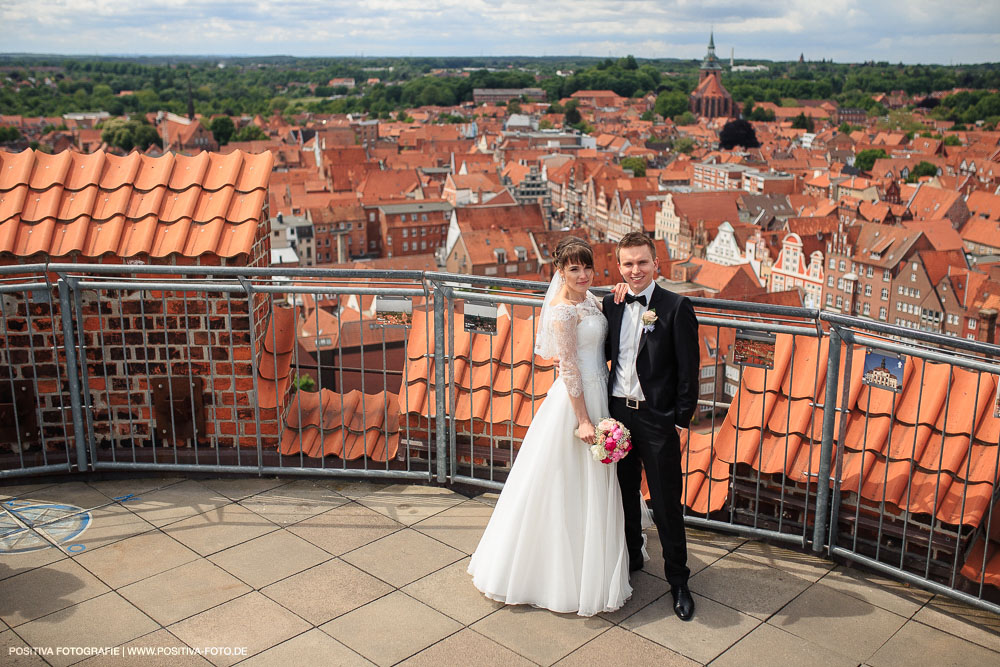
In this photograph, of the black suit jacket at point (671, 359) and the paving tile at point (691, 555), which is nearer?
the black suit jacket at point (671, 359)

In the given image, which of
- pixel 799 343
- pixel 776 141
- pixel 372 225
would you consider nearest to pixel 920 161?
pixel 776 141

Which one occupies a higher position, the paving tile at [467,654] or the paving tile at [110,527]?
the paving tile at [467,654]

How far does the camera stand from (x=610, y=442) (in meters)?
3.70

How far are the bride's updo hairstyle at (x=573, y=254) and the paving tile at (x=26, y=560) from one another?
2517 mm

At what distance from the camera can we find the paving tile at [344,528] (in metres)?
4.39

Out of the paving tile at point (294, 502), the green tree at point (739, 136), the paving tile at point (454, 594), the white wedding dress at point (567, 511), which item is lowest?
the green tree at point (739, 136)

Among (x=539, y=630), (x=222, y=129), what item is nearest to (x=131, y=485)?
(x=539, y=630)

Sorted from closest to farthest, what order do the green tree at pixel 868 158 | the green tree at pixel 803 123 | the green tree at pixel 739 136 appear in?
the green tree at pixel 868 158, the green tree at pixel 739 136, the green tree at pixel 803 123

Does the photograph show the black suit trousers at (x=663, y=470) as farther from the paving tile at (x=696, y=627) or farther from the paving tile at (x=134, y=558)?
the paving tile at (x=134, y=558)

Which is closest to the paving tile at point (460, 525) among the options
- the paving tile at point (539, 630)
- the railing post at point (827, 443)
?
the paving tile at point (539, 630)

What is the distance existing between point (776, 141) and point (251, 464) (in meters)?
143

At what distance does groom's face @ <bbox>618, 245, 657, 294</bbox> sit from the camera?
12.2 ft

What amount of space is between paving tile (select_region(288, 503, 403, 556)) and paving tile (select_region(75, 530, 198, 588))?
537 mm

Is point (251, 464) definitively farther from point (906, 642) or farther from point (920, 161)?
point (920, 161)
